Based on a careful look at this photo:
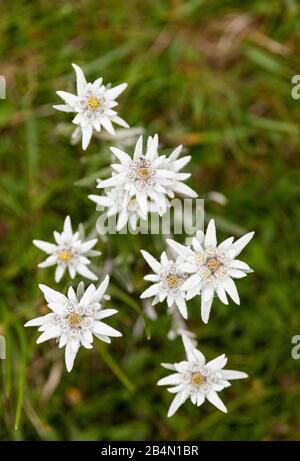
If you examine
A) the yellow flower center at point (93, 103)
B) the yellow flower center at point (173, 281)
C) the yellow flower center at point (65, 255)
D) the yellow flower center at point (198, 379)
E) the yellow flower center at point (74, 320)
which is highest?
the yellow flower center at point (93, 103)

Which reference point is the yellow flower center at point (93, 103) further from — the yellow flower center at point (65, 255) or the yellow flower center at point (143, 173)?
the yellow flower center at point (65, 255)

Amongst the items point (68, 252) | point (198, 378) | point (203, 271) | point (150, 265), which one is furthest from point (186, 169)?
point (198, 378)

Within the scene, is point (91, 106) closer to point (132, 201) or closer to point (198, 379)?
point (132, 201)

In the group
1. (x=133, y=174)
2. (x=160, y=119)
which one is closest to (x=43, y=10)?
(x=160, y=119)

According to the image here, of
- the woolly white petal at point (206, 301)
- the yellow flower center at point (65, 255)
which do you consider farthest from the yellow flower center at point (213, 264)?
the yellow flower center at point (65, 255)

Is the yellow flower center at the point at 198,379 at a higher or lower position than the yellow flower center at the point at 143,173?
lower

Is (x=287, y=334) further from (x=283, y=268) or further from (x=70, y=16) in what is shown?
(x=70, y=16)
